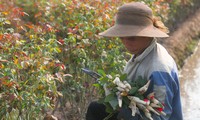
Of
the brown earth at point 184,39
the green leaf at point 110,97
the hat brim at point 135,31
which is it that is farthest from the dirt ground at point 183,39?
the green leaf at point 110,97

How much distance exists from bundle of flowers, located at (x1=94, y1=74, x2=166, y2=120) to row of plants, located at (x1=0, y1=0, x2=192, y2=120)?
332 millimetres

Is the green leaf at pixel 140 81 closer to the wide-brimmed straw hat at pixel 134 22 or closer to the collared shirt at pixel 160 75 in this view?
the collared shirt at pixel 160 75

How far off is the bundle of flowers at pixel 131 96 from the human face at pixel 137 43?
0.20 meters

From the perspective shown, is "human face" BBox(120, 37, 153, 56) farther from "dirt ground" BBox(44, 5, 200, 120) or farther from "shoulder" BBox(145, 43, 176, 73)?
"dirt ground" BBox(44, 5, 200, 120)

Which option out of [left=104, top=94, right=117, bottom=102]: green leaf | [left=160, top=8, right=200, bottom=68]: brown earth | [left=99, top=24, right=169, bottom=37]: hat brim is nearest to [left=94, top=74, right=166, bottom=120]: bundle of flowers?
[left=104, top=94, right=117, bottom=102]: green leaf

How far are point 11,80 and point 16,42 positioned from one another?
1.45 ft

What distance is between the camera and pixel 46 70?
12.1 feet

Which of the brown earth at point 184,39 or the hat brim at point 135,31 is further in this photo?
the brown earth at point 184,39

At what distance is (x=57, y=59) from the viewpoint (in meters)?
4.12

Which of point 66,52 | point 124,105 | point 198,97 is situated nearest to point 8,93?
point 124,105

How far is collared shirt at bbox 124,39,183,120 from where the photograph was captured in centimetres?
281

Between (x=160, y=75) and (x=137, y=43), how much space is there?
306 mm

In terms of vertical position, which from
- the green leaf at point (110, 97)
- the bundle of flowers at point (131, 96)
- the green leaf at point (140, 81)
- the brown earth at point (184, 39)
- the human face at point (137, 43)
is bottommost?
the brown earth at point (184, 39)

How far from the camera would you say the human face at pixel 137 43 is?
296cm
